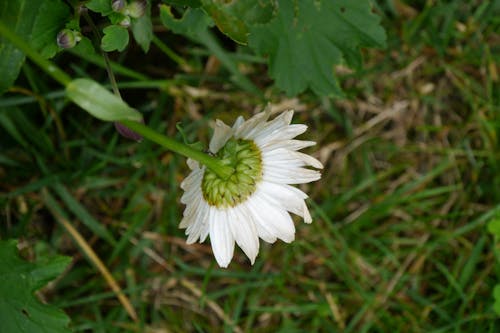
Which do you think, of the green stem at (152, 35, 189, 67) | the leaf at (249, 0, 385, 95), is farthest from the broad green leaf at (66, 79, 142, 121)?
the green stem at (152, 35, 189, 67)

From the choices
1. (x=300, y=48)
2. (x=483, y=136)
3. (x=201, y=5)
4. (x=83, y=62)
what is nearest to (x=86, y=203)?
(x=83, y=62)

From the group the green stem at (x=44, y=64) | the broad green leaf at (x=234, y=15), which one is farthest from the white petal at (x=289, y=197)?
the green stem at (x=44, y=64)

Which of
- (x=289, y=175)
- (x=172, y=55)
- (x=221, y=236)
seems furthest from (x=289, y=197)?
(x=172, y=55)

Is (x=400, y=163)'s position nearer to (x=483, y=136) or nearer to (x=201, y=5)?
(x=483, y=136)

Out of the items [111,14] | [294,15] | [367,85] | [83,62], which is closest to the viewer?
[111,14]

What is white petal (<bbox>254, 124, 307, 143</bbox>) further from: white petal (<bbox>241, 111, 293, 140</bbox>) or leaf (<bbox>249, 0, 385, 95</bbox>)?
leaf (<bbox>249, 0, 385, 95</bbox>)

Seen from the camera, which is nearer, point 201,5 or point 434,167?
point 201,5
